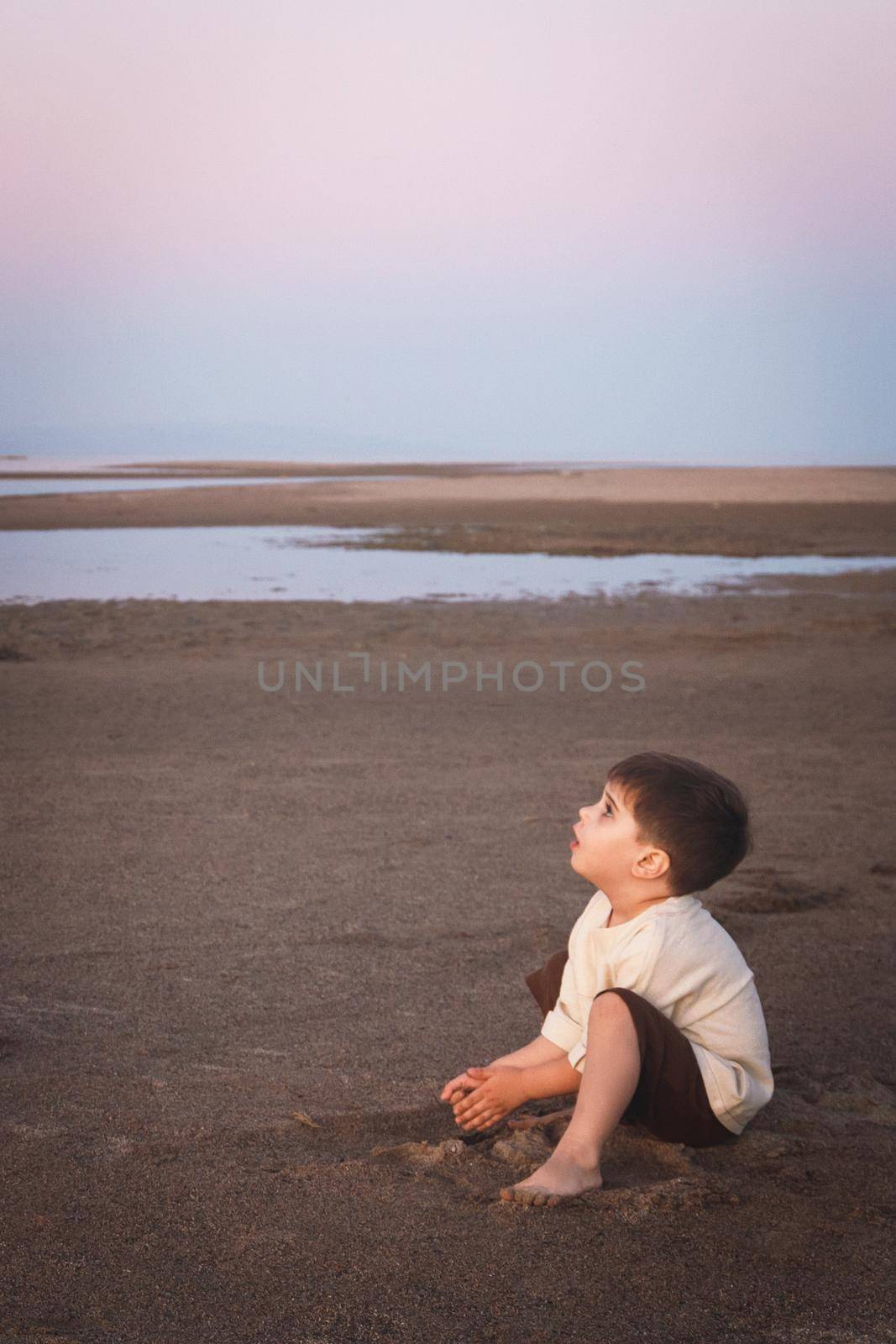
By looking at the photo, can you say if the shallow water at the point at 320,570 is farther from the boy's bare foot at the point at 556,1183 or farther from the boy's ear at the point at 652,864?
the boy's bare foot at the point at 556,1183

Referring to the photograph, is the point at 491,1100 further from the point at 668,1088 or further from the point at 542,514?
the point at 542,514

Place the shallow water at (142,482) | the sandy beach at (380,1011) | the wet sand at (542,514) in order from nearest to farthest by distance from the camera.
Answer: the sandy beach at (380,1011) → the wet sand at (542,514) → the shallow water at (142,482)

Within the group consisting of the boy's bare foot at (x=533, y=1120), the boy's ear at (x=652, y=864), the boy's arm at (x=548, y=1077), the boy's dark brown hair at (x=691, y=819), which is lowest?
the boy's bare foot at (x=533, y=1120)

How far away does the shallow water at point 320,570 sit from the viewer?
1379 centimetres

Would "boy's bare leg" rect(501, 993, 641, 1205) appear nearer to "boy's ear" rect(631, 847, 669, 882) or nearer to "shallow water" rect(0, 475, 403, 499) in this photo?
"boy's ear" rect(631, 847, 669, 882)

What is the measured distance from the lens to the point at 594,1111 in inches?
87.7

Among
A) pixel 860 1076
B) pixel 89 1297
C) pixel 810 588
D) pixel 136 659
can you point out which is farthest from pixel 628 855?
pixel 810 588

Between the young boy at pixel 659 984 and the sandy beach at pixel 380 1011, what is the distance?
4.6 inches

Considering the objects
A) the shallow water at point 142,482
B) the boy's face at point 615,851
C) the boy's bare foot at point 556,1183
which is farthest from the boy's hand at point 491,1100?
the shallow water at point 142,482

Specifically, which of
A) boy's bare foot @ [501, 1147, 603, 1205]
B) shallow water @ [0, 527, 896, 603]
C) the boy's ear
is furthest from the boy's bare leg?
shallow water @ [0, 527, 896, 603]

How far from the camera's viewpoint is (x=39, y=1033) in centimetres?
303

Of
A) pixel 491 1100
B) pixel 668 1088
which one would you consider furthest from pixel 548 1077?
pixel 668 1088

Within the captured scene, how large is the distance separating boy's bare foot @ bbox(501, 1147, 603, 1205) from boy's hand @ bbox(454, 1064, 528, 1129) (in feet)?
0.79

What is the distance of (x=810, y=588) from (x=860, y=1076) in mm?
12348
